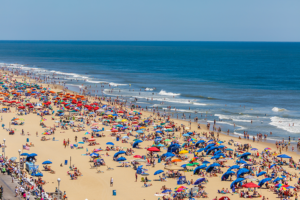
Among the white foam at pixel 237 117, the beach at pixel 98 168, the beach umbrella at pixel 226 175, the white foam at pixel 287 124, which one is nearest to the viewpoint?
the beach at pixel 98 168

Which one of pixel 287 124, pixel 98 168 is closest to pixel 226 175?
pixel 98 168

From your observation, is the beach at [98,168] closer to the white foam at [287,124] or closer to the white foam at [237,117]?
the white foam at [237,117]

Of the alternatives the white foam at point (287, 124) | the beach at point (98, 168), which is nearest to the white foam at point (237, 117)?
the white foam at point (287, 124)

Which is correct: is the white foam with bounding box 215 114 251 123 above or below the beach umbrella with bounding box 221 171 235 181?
above

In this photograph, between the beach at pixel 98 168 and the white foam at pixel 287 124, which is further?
the white foam at pixel 287 124

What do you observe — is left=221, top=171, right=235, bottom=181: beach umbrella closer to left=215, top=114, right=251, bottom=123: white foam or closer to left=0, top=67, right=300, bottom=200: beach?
left=0, top=67, right=300, bottom=200: beach

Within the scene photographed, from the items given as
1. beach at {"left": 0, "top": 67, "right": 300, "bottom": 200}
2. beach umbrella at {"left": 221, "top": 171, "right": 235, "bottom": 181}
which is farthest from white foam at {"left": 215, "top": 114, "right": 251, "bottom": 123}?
beach umbrella at {"left": 221, "top": 171, "right": 235, "bottom": 181}

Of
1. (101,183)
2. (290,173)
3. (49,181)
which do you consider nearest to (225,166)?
(290,173)

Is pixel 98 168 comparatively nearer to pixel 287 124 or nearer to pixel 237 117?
pixel 237 117
